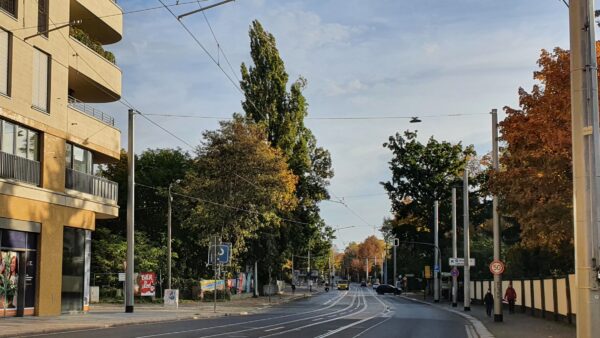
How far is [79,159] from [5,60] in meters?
6.86

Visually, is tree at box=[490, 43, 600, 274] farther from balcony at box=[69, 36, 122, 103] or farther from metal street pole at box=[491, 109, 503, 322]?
balcony at box=[69, 36, 122, 103]

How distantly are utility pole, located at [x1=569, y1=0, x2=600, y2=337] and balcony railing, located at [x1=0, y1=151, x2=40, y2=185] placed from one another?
2126 centimetres

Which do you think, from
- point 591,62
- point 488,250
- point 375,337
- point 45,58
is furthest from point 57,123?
point 488,250

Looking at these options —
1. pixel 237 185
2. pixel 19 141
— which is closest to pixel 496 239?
pixel 19 141

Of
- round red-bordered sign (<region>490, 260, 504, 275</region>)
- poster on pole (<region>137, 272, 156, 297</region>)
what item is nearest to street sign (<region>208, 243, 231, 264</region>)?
round red-bordered sign (<region>490, 260, 504, 275</region>)

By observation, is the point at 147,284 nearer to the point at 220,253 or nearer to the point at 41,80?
the point at 220,253

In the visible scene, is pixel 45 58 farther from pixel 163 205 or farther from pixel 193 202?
pixel 163 205

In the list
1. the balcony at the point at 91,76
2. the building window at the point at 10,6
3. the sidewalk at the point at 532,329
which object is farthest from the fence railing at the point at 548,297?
the building window at the point at 10,6

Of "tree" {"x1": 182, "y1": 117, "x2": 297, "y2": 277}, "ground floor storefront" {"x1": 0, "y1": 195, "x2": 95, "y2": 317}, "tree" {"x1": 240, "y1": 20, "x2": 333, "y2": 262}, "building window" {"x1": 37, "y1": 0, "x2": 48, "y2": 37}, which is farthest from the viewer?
"tree" {"x1": 240, "y1": 20, "x2": 333, "y2": 262}

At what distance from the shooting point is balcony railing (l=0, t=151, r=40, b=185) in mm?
25719

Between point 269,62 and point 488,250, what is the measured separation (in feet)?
97.2

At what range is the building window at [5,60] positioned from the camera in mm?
26031

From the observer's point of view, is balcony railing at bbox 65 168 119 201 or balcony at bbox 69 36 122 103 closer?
balcony railing at bbox 65 168 119 201

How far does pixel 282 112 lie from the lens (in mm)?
59406
